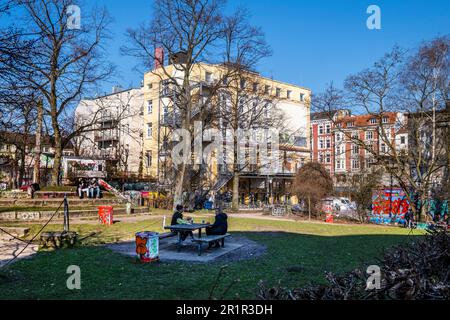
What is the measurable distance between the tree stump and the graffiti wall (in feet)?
71.1

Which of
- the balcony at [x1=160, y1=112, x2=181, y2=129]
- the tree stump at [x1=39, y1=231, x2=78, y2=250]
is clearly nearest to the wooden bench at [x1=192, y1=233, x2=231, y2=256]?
the tree stump at [x1=39, y1=231, x2=78, y2=250]

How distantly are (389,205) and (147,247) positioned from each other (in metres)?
23.5

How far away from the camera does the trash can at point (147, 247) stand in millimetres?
9398

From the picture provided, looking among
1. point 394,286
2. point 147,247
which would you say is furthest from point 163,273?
point 394,286

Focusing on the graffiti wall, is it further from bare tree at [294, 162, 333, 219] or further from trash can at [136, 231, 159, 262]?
trash can at [136, 231, 159, 262]

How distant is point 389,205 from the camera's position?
2831 cm

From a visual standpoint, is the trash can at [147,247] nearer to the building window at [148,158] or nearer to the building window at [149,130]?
the building window at [148,158]

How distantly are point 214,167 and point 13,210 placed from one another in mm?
25238

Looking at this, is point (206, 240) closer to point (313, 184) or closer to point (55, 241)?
point (55, 241)

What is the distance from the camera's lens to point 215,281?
25.0ft

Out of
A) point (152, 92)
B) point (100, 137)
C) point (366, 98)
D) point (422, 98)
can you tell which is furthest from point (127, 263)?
point (100, 137)

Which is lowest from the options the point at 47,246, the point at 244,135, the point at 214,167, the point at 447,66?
the point at 47,246

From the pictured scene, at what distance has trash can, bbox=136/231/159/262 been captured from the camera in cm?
940
